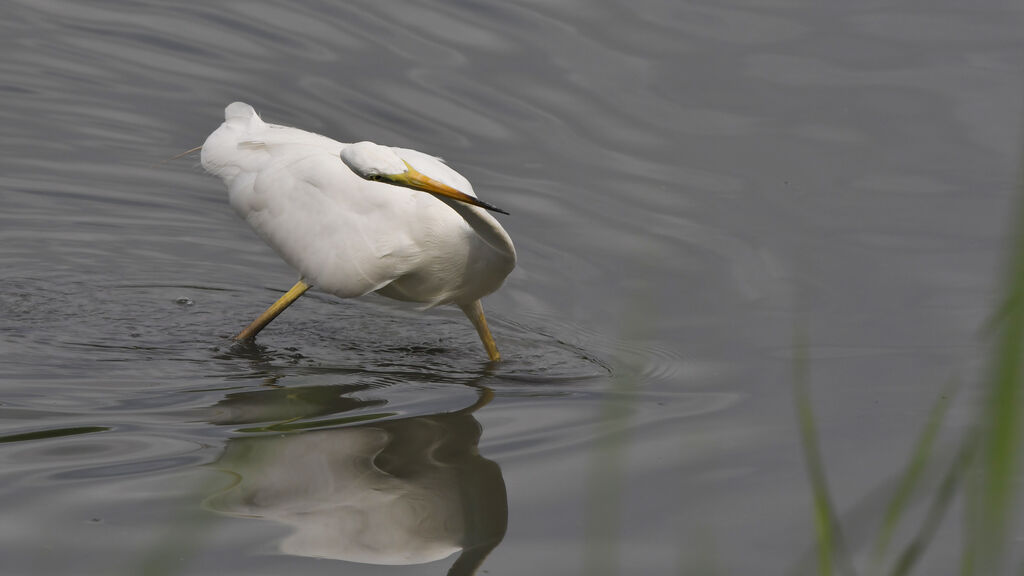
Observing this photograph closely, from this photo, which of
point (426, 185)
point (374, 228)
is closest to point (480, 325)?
point (374, 228)

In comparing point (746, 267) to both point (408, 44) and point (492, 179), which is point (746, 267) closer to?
point (492, 179)

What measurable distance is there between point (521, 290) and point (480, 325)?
0.98 metres

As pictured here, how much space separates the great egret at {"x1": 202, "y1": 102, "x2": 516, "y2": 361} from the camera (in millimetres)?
5309

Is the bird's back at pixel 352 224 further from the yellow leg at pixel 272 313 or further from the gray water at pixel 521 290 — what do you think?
the gray water at pixel 521 290

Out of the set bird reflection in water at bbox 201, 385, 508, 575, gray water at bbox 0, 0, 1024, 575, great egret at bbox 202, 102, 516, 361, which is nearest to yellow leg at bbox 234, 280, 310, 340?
great egret at bbox 202, 102, 516, 361

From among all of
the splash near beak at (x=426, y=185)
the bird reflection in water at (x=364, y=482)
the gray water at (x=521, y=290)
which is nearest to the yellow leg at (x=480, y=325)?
the gray water at (x=521, y=290)

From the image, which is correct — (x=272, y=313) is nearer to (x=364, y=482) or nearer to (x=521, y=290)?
(x=521, y=290)

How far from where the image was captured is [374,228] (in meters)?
5.38

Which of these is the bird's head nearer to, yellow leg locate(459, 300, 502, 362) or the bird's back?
the bird's back

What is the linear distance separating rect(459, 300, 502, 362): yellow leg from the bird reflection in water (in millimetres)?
712

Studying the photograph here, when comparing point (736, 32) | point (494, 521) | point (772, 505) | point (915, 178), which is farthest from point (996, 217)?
point (494, 521)

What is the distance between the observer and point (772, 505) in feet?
13.0

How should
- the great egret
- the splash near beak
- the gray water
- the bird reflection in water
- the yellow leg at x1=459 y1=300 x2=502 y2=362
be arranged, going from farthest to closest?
1. the yellow leg at x1=459 y1=300 x2=502 y2=362
2. the great egret
3. the splash near beak
4. the gray water
5. the bird reflection in water

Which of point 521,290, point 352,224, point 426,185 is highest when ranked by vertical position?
point 426,185
